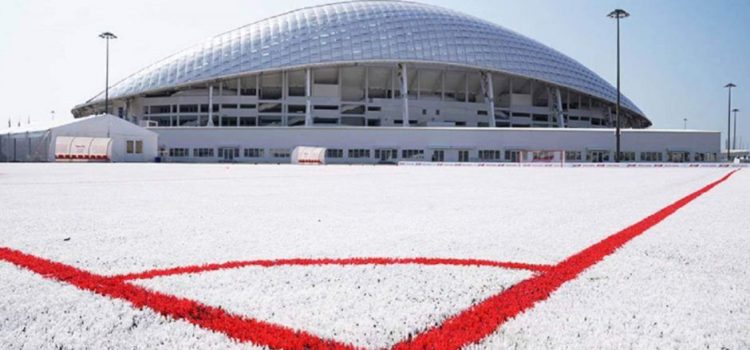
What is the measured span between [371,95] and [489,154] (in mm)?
27455

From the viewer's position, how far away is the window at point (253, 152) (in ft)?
215

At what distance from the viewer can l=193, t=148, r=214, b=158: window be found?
219 ft

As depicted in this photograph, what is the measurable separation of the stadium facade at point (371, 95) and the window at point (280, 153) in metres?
0.18

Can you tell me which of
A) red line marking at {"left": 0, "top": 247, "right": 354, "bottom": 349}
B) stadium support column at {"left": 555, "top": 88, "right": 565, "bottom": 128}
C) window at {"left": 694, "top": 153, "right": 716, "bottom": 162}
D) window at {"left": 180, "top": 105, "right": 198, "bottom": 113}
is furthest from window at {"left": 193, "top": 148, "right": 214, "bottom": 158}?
red line marking at {"left": 0, "top": 247, "right": 354, "bottom": 349}

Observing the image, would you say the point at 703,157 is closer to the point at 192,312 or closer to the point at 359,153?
the point at 359,153

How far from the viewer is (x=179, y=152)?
67312 mm

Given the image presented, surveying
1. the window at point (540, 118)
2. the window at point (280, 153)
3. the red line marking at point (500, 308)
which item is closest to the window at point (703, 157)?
the window at point (540, 118)

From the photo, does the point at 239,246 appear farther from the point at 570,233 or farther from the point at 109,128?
the point at 109,128

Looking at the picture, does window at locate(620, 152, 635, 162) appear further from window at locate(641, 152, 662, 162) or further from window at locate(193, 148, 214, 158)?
window at locate(193, 148, 214, 158)

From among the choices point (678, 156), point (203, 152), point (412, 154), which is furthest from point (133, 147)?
point (678, 156)

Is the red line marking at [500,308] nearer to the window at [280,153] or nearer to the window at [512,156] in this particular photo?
the window at [512,156]

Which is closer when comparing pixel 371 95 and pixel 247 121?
pixel 247 121

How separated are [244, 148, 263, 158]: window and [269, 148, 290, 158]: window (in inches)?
57.7

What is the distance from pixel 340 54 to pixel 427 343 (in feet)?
248
